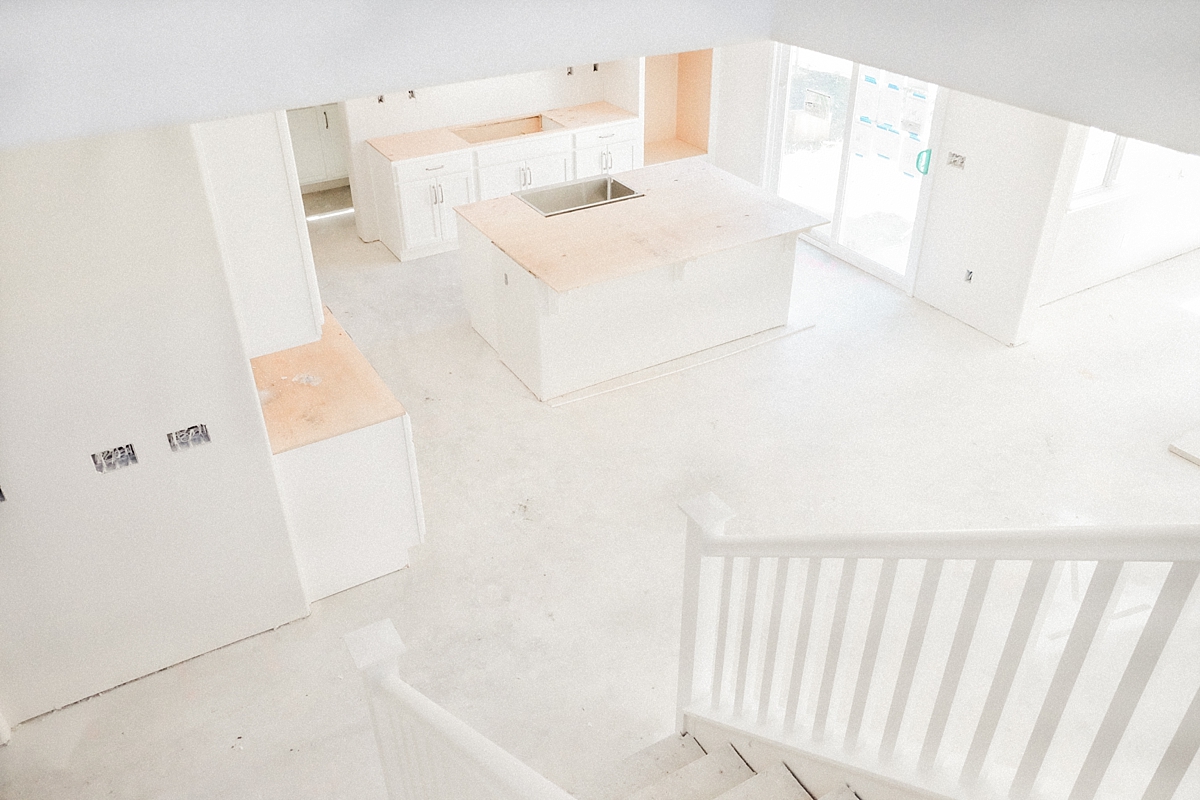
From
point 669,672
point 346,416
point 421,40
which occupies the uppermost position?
point 421,40

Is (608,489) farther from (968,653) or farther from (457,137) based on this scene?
(457,137)

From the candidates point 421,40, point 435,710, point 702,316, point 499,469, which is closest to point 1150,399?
point 702,316

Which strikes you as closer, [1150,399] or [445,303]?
[1150,399]

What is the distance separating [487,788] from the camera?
1647 millimetres

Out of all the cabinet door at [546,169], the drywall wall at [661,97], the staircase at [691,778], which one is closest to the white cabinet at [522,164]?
the cabinet door at [546,169]

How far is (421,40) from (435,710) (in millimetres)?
1365

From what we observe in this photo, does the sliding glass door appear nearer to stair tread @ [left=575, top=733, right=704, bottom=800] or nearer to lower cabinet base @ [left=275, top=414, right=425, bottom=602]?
lower cabinet base @ [left=275, top=414, right=425, bottom=602]

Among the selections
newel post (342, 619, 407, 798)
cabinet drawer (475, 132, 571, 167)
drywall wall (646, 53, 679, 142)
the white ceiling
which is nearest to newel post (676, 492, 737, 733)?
newel post (342, 619, 407, 798)

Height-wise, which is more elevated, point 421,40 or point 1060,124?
point 421,40

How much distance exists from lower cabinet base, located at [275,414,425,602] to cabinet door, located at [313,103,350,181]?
4605 mm

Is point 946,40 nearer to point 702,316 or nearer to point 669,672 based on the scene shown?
point 669,672

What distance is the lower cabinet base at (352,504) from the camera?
12.1 ft

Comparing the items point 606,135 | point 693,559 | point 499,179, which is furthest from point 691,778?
point 606,135

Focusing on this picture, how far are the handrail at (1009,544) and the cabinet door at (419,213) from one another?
5257 millimetres
